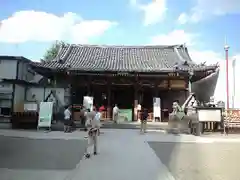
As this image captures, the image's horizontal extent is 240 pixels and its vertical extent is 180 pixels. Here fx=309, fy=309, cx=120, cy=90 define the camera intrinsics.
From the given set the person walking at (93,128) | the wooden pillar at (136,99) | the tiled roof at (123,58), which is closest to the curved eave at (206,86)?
the tiled roof at (123,58)

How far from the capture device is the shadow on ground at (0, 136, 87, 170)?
852cm

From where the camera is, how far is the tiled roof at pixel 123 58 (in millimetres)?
26350

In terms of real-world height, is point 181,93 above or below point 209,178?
above

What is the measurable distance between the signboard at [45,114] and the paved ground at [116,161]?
15.2ft


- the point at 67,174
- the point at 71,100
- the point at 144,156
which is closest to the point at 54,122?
the point at 71,100

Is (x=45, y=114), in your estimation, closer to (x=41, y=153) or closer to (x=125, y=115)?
(x=41, y=153)

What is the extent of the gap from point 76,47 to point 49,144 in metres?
21.9

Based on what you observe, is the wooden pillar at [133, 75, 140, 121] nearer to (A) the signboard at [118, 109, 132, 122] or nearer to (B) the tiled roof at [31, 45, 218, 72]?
(A) the signboard at [118, 109, 132, 122]

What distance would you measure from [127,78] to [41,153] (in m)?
17.4

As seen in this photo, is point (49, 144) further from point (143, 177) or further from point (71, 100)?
point (71, 100)

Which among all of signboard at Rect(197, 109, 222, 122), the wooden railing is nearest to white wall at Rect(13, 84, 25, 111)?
signboard at Rect(197, 109, 222, 122)

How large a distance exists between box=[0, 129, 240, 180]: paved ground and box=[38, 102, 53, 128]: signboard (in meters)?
4.64

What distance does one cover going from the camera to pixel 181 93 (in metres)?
28.2

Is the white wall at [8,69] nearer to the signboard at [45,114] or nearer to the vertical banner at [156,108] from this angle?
the signboard at [45,114]
